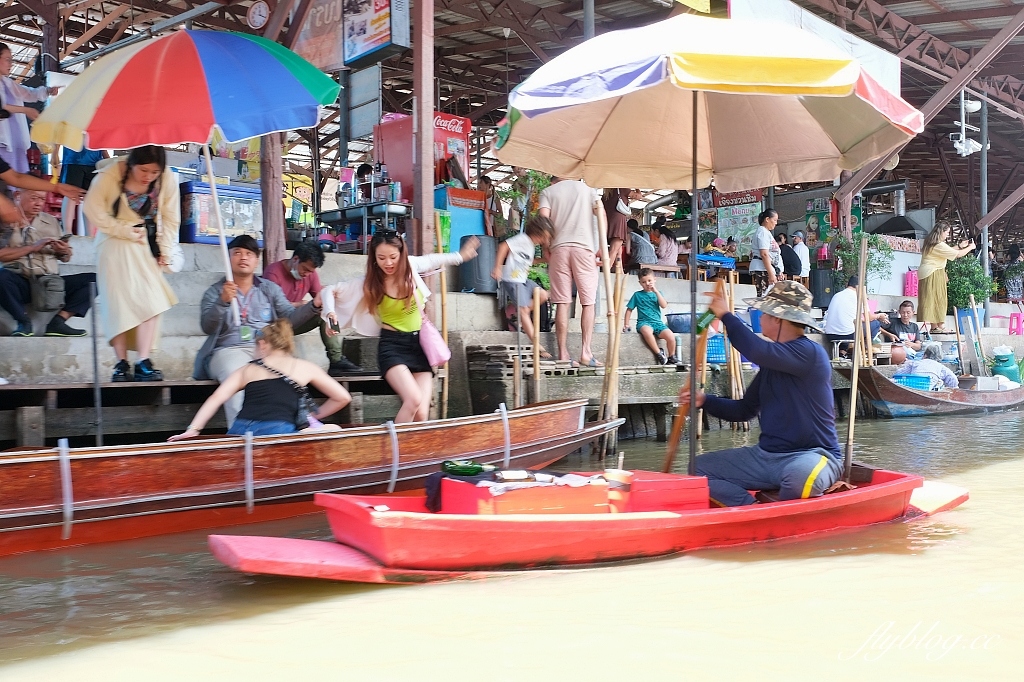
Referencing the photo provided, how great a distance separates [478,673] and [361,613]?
0.81 meters

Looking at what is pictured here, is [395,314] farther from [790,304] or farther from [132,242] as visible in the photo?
[790,304]

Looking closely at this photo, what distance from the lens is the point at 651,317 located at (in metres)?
10.0

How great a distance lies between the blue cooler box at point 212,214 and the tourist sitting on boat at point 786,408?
5.77 metres

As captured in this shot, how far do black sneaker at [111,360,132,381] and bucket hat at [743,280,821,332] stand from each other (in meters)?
4.17

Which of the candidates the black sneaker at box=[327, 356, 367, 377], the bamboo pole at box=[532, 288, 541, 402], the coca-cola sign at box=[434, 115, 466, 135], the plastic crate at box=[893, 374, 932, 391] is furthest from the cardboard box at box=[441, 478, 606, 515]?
the plastic crate at box=[893, 374, 932, 391]

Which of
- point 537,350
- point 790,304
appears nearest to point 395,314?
point 537,350

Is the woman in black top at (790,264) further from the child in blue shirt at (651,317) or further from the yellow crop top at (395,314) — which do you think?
the yellow crop top at (395,314)

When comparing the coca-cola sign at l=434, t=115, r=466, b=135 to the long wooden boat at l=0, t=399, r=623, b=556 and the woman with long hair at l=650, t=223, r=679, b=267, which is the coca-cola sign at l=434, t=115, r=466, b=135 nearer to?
the woman with long hair at l=650, t=223, r=679, b=267

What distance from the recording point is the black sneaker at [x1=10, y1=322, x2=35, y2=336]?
6586mm

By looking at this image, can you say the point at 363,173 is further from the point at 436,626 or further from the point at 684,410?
the point at 436,626

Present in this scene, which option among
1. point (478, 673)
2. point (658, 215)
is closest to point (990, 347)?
point (658, 215)

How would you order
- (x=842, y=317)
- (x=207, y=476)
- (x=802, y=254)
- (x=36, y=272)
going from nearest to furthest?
(x=207, y=476) → (x=36, y=272) → (x=842, y=317) → (x=802, y=254)

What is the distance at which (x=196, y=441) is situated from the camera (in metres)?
5.11

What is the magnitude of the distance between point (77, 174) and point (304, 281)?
9.85 ft
